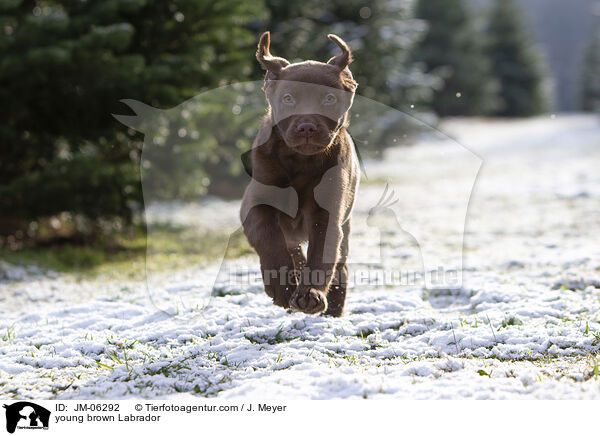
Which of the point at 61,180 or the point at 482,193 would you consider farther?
the point at 482,193

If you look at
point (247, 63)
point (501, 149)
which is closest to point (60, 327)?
point (247, 63)

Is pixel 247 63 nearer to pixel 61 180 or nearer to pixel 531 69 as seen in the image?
pixel 61 180

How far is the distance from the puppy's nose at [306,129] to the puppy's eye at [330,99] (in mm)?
258

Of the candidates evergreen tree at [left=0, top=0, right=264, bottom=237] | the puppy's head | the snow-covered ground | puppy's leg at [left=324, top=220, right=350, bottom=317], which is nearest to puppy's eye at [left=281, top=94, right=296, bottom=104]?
the puppy's head

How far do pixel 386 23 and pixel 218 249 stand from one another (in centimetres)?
740

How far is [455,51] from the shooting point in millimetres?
29719

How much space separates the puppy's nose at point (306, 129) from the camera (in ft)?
10.9

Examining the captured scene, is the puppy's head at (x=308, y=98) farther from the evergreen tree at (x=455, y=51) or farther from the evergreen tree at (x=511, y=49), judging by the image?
the evergreen tree at (x=511, y=49)

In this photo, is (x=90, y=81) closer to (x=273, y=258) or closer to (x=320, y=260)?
(x=273, y=258)

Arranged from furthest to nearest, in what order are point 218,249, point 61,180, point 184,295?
point 218,249 < point 61,180 < point 184,295

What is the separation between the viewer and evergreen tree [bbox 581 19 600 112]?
3784 cm

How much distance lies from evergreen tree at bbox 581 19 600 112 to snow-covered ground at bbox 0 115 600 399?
3349 centimetres

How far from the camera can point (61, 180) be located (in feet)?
22.6

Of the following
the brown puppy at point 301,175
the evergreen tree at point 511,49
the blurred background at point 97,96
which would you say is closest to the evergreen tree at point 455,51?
the evergreen tree at point 511,49
